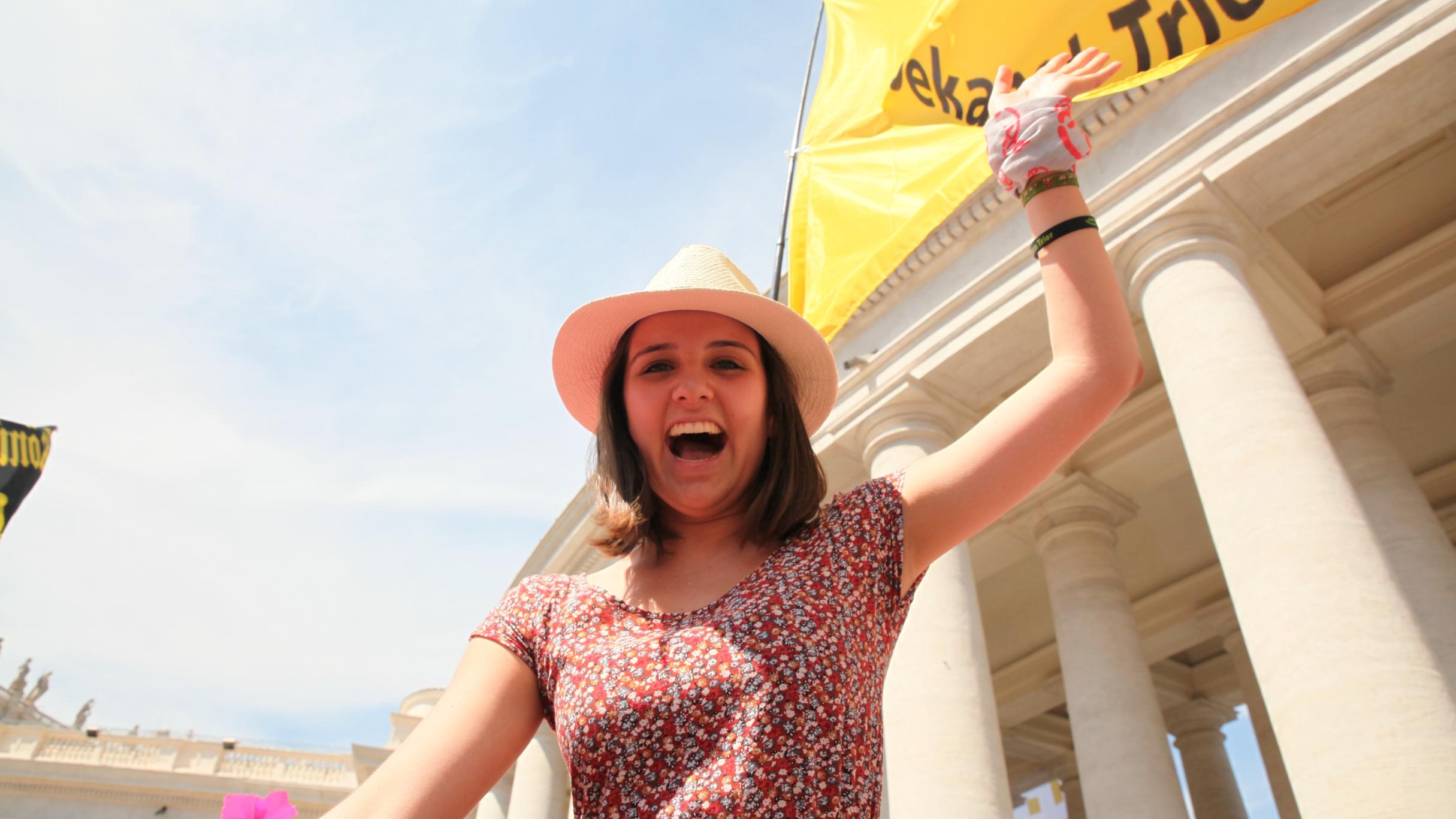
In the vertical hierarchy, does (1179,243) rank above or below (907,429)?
above

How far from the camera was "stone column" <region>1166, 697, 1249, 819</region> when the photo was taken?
20328 millimetres

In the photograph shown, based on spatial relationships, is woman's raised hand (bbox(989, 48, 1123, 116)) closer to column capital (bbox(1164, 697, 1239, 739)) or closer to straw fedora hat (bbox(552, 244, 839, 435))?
straw fedora hat (bbox(552, 244, 839, 435))

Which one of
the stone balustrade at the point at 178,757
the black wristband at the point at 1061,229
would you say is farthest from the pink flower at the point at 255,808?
the stone balustrade at the point at 178,757

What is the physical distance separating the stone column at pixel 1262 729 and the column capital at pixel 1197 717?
Result: 400 cm

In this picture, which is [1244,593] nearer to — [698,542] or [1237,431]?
[1237,431]

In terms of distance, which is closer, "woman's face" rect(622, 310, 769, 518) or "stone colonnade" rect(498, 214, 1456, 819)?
"woman's face" rect(622, 310, 769, 518)

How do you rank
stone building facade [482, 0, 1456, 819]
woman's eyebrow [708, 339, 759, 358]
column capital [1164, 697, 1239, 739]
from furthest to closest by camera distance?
column capital [1164, 697, 1239, 739], stone building facade [482, 0, 1456, 819], woman's eyebrow [708, 339, 759, 358]

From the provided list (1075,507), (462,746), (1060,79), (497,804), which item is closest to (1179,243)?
(1075,507)

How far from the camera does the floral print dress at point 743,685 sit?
1.89m

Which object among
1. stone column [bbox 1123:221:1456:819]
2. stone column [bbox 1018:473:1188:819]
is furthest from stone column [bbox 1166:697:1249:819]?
stone column [bbox 1123:221:1456:819]

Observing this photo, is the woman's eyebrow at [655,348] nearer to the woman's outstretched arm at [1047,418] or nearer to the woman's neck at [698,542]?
the woman's neck at [698,542]

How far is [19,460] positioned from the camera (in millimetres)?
21797

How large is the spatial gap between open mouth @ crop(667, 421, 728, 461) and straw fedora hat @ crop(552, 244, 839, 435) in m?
0.38

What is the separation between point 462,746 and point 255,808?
0.44 m
